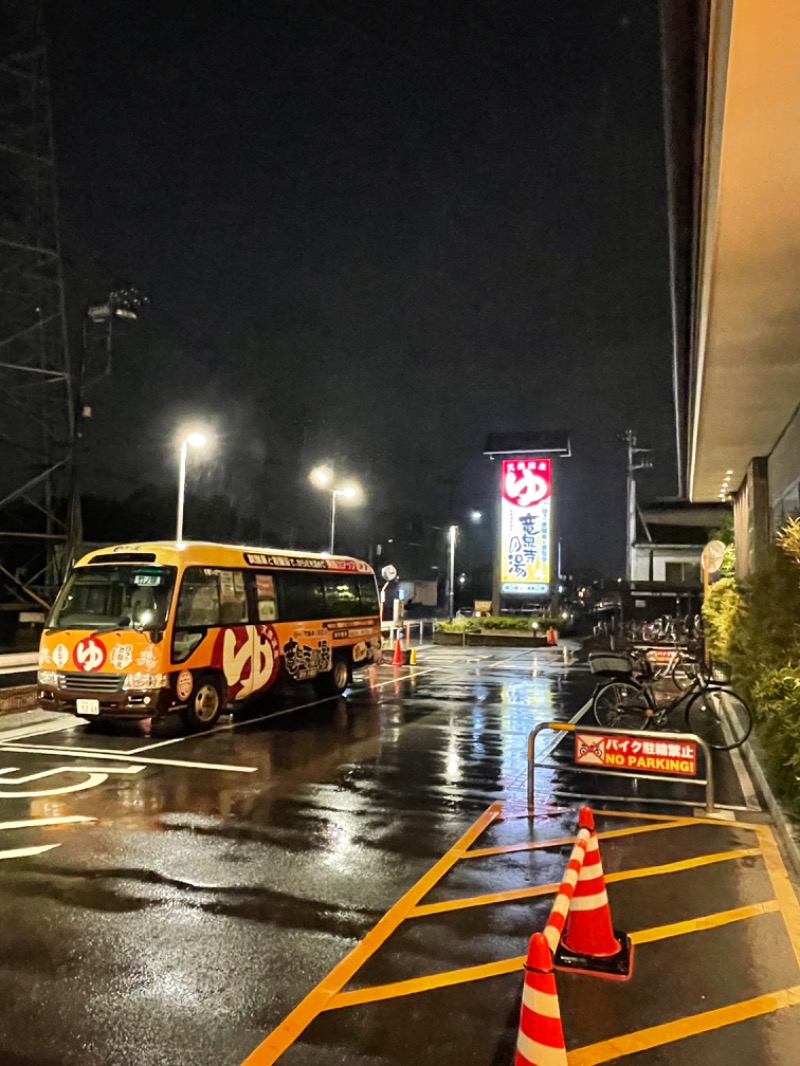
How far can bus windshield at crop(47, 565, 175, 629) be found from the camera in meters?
12.1

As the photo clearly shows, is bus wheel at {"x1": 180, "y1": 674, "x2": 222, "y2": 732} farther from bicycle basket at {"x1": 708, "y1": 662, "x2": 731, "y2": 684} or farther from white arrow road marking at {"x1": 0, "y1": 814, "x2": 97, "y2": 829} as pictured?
bicycle basket at {"x1": 708, "y1": 662, "x2": 731, "y2": 684}

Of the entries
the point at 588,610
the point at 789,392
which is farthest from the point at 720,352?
the point at 588,610

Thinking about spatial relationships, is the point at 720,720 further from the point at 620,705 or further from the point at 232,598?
the point at 232,598

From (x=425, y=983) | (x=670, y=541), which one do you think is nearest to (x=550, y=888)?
(x=425, y=983)

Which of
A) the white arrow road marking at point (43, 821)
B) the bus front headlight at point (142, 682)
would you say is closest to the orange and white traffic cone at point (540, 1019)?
the white arrow road marking at point (43, 821)

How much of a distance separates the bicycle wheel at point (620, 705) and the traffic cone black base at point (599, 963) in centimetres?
685

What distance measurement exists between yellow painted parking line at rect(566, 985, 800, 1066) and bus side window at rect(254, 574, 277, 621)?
35.6 ft

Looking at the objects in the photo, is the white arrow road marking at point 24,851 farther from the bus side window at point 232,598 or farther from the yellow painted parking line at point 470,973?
the bus side window at point 232,598

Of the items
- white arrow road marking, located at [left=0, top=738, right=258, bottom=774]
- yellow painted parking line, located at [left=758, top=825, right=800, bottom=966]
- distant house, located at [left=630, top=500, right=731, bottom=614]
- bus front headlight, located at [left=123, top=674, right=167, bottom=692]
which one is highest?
distant house, located at [left=630, top=500, right=731, bottom=614]

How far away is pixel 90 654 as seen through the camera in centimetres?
1171

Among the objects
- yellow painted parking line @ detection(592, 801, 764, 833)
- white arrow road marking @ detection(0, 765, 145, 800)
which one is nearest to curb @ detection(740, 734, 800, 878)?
yellow painted parking line @ detection(592, 801, 764, 833)

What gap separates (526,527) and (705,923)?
3403cm

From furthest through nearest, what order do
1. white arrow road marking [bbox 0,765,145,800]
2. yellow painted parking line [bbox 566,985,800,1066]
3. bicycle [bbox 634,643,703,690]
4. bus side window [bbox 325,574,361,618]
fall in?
bus side window [bbox 325,574,361,618]
bicycle [bbox 634,643,703,690]
white arrow road marking [bbox 0,765,145,800]
yellow painted parking line [bbox 566,985,800,1066]

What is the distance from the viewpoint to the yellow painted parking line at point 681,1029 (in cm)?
383
